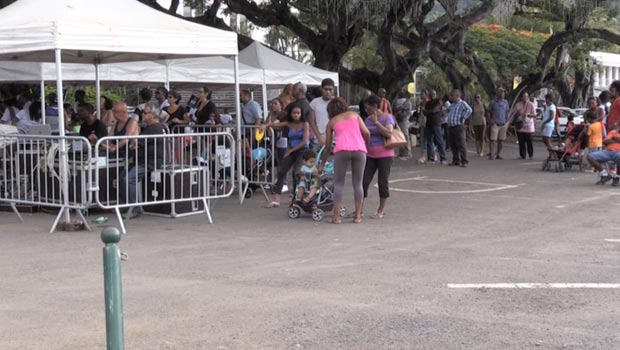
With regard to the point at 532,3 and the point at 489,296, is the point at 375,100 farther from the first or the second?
the point at 532,3

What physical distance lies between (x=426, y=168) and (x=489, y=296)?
460 inches

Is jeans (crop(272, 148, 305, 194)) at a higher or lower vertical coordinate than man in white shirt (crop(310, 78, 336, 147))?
lower

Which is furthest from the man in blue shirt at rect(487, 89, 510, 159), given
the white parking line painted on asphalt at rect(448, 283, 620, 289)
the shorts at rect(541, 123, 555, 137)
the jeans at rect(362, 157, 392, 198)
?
the white parking line painted on asphalt at rect(448, 283, 620, 289)

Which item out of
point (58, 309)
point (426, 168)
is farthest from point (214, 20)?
point (58, 309)

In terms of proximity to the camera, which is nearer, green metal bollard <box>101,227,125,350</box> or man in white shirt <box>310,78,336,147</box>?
green metal bollard <box>101,227,125,350</box>

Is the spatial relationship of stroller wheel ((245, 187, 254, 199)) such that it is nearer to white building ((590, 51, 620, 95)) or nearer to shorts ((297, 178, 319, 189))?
shorts ((297, 178, 319, 189))

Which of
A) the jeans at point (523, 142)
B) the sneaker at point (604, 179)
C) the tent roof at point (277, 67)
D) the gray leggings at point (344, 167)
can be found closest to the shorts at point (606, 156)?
the sneaker at point (604, 179)

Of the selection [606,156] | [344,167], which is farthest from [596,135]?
[344,167]

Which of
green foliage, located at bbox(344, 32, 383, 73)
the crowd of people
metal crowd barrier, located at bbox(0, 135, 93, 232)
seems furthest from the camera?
green foliage, located at bbox(344, 32, 383, 73)

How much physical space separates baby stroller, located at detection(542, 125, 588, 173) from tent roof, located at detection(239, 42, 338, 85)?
218 inches

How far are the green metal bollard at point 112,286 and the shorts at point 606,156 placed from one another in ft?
40.5

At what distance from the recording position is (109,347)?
168 inches

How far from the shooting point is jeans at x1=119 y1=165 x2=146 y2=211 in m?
10.6

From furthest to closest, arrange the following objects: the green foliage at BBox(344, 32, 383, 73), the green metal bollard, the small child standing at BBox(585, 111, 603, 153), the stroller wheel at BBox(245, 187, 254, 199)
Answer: the green foliage at BBox(344, 32, 383, 73), the small child standing at BBox(585, 111, 603, 153), the stroller wheel at BBox(245, 187, 254, 199), the green metal bollard
